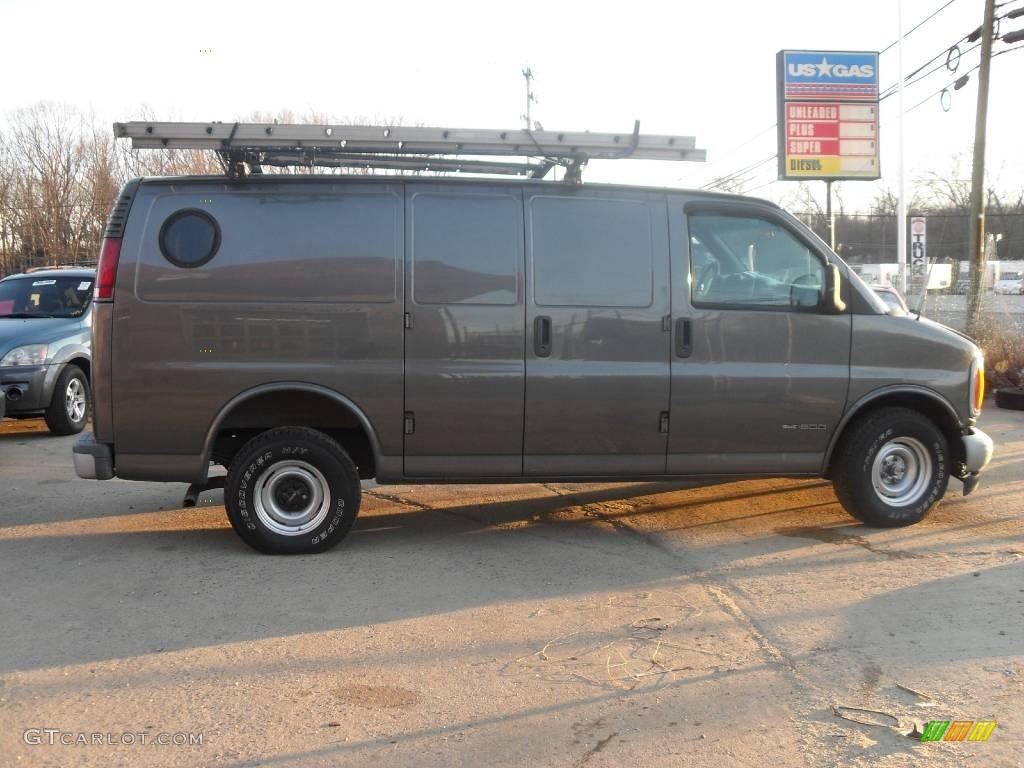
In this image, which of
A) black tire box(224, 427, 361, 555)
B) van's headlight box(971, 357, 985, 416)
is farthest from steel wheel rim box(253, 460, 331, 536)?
van's headlight box(971, 357, 985, 416)

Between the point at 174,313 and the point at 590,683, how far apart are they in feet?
10.7

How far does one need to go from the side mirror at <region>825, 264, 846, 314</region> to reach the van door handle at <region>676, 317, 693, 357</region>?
96 centimetres

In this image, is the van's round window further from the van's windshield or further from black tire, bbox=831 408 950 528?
the van's windshield

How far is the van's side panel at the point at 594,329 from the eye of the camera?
545 centimetres

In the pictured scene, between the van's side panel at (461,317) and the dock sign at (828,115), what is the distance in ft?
59.3

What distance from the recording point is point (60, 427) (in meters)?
9.84

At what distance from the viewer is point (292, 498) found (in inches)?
217

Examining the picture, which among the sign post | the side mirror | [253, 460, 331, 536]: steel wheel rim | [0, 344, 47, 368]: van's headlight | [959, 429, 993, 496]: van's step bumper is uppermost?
the sign post

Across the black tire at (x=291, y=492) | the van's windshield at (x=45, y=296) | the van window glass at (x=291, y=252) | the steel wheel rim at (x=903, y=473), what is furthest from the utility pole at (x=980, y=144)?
the van's windshield at (x=45, y=296)

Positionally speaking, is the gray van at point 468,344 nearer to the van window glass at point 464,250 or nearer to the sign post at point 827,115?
the van window glass at point 464,250

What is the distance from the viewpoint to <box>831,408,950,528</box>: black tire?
19.2ft

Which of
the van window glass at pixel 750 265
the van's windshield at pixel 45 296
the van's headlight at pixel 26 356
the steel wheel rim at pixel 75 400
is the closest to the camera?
the van window glass at pixel 750 265

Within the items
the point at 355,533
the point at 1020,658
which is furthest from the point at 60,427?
the point at 1020,658

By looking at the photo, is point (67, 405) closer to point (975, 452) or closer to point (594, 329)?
point (594, 329)
